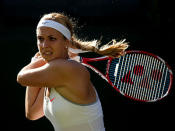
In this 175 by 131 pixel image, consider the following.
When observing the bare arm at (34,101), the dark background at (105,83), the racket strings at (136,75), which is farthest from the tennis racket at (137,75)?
the bare arm at (34,101)

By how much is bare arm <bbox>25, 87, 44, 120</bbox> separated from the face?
0.26 meters

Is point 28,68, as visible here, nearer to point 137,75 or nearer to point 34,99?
point 34,99

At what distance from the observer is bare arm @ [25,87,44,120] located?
6.86ft

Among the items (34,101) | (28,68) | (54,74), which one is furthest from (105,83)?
(54,74)

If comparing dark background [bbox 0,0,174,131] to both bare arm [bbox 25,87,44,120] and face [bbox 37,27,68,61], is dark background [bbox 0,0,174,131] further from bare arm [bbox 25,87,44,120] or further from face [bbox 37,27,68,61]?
face [bbox 37,27,68,61]

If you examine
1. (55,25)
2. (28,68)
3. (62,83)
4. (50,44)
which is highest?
(55,25)

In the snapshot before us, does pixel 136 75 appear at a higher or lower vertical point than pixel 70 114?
higher

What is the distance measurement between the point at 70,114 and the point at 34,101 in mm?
326

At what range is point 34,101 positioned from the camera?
2115 millimetres

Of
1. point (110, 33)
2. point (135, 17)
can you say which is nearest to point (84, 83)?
point (110, 33)

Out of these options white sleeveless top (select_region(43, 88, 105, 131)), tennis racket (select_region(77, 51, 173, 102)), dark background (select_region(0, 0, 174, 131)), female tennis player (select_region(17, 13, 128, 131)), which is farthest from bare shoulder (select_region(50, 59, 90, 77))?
dark background (select_region(0, 0, 174, 131))

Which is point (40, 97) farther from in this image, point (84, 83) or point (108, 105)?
point (108, 105)

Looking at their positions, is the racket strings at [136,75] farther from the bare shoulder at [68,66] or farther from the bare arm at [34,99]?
the bare shoulder at [68,66]

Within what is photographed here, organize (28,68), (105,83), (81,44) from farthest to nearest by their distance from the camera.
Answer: (105,83), (81,44), (28,68)
